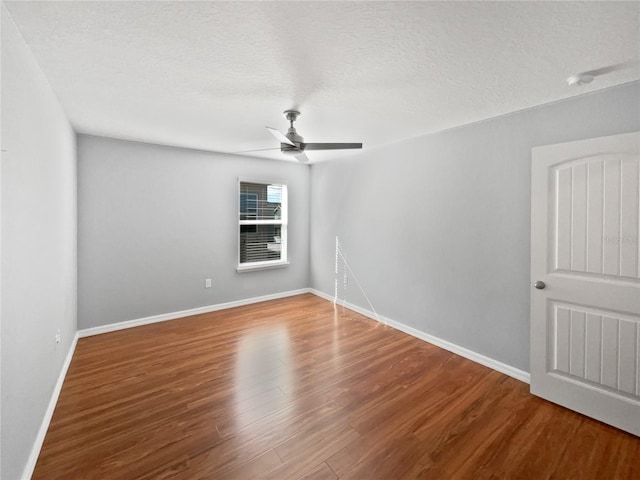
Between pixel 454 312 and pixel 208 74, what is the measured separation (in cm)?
313

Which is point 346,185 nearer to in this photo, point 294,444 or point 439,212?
point 439,212

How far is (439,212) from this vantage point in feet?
10.5

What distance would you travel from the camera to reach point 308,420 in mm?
2037

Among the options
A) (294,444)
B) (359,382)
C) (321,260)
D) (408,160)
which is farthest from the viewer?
(321,260)

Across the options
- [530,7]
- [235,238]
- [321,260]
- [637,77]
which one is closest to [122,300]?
[235,238]

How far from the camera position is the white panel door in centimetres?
194

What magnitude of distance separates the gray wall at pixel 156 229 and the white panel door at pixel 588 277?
3696 millimetres

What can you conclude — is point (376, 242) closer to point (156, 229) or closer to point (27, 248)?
point (156, 229)

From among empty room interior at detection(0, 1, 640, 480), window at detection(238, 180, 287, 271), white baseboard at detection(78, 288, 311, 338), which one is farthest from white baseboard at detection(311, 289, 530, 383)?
window at detection(238, 180, 287, 271)

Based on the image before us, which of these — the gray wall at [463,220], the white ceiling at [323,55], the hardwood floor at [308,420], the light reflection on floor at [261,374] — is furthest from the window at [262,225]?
the white ceiling at [323,55]

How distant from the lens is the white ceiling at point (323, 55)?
4.48 ft

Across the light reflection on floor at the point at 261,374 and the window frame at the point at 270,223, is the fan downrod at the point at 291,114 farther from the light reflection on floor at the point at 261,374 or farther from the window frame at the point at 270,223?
the light reflection on floor at the point at 261,374

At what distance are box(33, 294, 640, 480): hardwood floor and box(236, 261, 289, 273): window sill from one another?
151 cm

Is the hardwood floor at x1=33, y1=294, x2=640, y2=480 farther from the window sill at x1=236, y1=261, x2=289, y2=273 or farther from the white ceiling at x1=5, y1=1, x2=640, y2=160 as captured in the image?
the white ceiling at x1=5, y1=1, x2=640, y2=160
